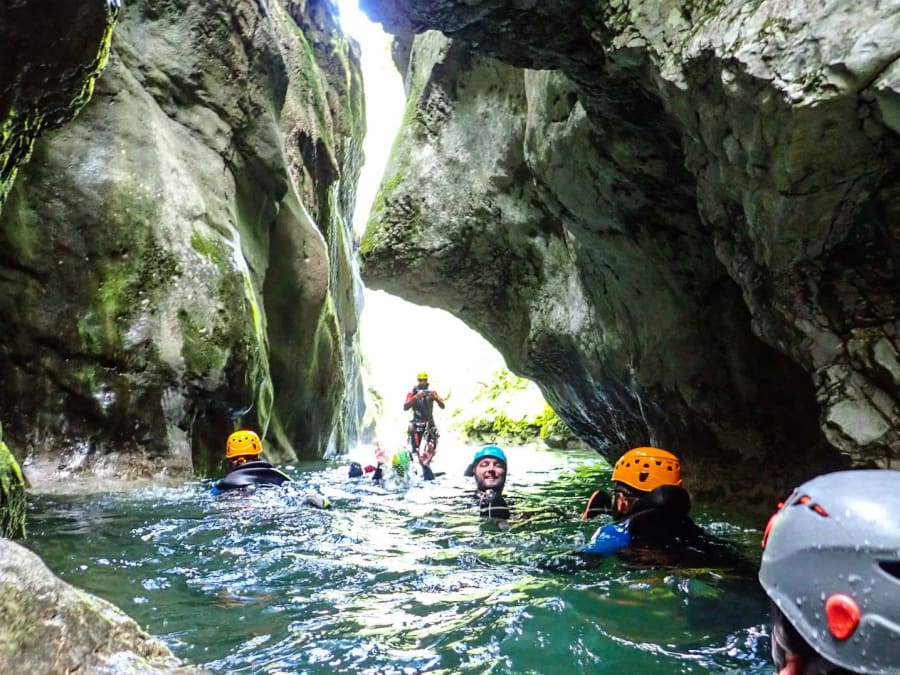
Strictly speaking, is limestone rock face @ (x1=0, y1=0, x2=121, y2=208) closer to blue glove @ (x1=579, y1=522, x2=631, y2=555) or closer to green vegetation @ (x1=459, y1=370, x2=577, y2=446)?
blue glove @ (x1=579, y1=522, x2=631, y2=555)

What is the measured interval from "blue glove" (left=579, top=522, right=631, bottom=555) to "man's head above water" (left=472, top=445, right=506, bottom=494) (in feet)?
7.16

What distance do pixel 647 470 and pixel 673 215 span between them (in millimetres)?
2725

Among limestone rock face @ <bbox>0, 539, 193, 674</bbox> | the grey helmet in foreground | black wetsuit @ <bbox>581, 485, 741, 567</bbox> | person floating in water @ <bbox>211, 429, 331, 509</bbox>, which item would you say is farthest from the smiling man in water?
the grey helmet in foreground

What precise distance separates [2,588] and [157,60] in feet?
37.2

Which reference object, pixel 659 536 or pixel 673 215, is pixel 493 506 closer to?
pixel 659 536

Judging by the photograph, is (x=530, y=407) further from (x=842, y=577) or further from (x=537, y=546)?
(x=842, y=577)

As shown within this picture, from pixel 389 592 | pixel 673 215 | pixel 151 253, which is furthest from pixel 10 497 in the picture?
pixel 673 215

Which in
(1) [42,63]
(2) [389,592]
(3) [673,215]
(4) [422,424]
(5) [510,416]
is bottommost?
(5) [510,416]

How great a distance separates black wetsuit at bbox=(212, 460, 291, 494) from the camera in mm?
7617

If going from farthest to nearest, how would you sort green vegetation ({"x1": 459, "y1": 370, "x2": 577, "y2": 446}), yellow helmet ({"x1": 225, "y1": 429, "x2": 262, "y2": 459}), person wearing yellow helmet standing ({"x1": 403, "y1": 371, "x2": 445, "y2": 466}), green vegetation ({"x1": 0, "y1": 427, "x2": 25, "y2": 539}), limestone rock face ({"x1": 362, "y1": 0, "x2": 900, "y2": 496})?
green vegetation ({"x1": 459, "y1": 370, "x2": 577, "y2": 446})
person wearing yellow helmet standing ({"x1": 403, "y1": 371, "x2": 445, "y2": 466})
yellow helmet ({"x1": 225, "y1": 429, "x2": 262, "y2": 459})
green vegetation ({"x1": 0, "y1": 427, "x2": 25, "y2": 539})
limestone rock face ({"x1": 362, "y1": 0, "x2": 900, "y2": 496})

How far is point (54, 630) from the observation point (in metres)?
2.30

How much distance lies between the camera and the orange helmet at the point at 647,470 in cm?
512

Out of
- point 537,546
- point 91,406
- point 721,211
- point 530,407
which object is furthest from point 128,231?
point 530,407

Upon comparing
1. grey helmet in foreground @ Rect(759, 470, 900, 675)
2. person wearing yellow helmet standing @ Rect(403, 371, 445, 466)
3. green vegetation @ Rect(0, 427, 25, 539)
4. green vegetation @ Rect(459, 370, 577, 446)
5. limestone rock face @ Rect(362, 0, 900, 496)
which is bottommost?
green vegetation @ Rect(459, 370, 577, 446)
